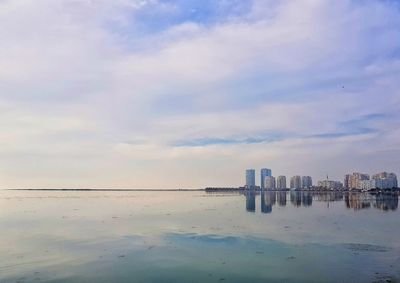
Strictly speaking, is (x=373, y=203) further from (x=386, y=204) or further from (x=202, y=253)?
(x=202, y=253)

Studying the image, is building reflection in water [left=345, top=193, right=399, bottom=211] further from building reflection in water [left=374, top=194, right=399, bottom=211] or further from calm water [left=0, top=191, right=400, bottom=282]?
calm water [left=0, top=191, right=400, bottom=282]

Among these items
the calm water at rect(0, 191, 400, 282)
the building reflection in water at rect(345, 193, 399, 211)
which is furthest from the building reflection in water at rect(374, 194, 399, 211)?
the calm water at rect(0, 191, 400, 282)

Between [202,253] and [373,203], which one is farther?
[373,203]

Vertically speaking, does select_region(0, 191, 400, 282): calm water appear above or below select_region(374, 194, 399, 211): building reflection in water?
below

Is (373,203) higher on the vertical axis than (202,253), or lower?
higher

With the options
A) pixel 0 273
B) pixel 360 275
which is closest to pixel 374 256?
pixel 360 275

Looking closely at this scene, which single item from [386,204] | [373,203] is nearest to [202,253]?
[386,204]

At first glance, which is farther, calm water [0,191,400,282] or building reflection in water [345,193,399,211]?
building reflection in water [345,193,399,211]

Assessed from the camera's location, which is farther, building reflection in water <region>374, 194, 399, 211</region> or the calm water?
building reflection in water <region>374, 194, 399, 211</region>

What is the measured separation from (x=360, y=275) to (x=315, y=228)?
1885cm

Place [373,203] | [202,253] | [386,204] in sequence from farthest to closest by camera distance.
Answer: [373,203]
[386,204]
[202,253]

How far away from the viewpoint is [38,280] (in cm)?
1872

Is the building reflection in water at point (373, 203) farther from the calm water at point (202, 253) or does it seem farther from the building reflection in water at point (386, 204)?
the calm water at point (202, 253)

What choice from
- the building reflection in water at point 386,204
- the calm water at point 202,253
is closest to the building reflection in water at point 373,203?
the building reflection in water at point 386,204
